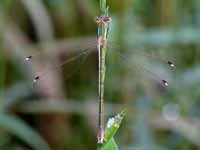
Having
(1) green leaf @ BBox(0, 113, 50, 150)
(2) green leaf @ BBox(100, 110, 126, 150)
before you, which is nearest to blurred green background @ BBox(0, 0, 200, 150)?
(1) green leaf @ BBox(0, 113, 50, 150)

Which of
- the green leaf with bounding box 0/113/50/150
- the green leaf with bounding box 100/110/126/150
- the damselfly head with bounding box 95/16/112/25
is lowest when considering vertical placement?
the green leaf with bounding box 0/113/50/150

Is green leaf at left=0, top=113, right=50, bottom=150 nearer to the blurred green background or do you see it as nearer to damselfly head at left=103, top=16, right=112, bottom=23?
the blurred green background

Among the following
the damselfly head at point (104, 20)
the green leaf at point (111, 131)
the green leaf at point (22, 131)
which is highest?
the damselfly head at point (104, 20)

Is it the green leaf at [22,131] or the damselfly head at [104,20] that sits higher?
the damselfly head at [104,20]

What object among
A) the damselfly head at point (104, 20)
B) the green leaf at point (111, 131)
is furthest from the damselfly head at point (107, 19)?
the green leaf at point (111, 131)

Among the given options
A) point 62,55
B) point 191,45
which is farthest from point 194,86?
point 62,55

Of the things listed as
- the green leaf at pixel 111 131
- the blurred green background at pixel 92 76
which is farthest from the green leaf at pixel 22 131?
the green leaf at pixel 111 131

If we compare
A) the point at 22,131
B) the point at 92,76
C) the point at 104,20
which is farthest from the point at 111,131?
the point at 92,76

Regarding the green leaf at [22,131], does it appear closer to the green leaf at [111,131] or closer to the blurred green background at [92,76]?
the blurred green background at [92,76]

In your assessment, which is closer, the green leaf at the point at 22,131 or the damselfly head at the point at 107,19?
the damselfly head at the point at 107,19
